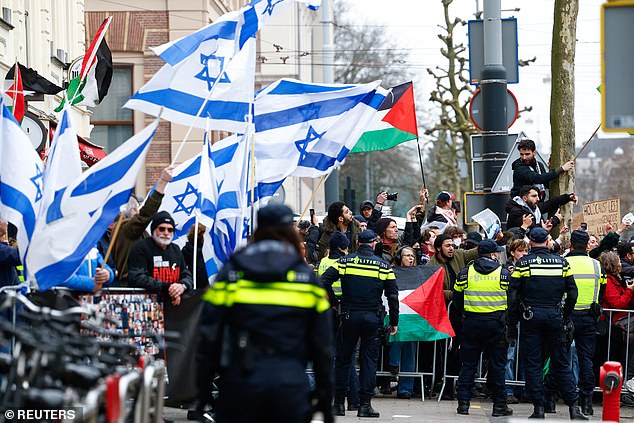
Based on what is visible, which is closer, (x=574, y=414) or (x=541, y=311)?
(x=541, y=311)

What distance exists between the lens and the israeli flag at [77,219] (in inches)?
392

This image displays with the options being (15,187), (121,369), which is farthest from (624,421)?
(121,369)

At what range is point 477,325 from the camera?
14.2 meters

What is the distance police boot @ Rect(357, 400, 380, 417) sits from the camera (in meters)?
13.7

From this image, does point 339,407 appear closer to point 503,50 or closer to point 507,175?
point 507,175

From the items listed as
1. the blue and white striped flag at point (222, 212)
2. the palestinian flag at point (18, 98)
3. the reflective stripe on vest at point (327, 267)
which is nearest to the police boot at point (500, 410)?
the reflective stripe on vest at point (327, 267)

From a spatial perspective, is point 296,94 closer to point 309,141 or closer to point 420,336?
point 309,141

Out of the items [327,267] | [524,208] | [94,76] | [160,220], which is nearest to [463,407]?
[327,267]

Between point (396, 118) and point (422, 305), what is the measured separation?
2.60 m

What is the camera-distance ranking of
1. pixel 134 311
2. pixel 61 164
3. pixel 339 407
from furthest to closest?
pixel 339 407
pixel 134 311
pixel 61 164

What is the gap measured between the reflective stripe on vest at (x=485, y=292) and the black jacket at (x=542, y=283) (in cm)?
37

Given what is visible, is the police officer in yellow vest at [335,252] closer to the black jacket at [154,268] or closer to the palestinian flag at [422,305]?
the palestinian flag at [422,305]

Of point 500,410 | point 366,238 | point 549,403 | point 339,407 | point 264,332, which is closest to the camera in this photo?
point 264,332

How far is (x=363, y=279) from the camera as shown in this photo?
529 inches
